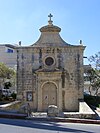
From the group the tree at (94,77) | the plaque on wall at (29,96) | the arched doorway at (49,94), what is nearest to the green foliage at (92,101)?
the arched doorway at (49,94)

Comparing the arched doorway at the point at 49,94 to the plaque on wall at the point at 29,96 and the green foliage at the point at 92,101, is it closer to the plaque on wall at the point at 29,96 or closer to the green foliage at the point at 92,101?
the plaque on wall at the point at 29,96

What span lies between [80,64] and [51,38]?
374 centimetres

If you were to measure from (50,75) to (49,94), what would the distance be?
5.82ft

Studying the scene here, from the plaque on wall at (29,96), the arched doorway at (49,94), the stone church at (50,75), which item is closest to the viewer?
the stone church at (50,75)

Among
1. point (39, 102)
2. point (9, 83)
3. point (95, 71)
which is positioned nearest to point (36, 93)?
point (39, 102)

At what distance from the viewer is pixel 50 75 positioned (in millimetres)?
28438

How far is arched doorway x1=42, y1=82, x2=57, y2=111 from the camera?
2850cm

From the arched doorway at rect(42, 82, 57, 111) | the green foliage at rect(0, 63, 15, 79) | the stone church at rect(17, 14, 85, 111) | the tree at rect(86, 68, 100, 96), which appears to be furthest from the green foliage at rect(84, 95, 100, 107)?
the green foliage at rect(0, 63, 15, 79)

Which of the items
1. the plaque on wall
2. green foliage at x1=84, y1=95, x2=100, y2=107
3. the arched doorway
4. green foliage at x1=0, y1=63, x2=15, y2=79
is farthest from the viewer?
green foliage at x1=0, y1=63, x2=15, y2=79

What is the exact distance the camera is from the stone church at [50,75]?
93.1 ft

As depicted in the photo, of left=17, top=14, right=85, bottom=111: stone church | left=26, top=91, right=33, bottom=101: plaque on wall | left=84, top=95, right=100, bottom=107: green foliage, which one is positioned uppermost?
left=17, top=14, right=85, bottom=111: stone church

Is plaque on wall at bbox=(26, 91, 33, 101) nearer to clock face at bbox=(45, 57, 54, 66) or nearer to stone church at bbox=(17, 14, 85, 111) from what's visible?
stone church at bbox=(17, 14, 85, 111)

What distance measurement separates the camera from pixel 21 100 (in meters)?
28.8

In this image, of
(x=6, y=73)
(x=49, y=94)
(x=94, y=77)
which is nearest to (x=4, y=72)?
(x=6, y=73)
